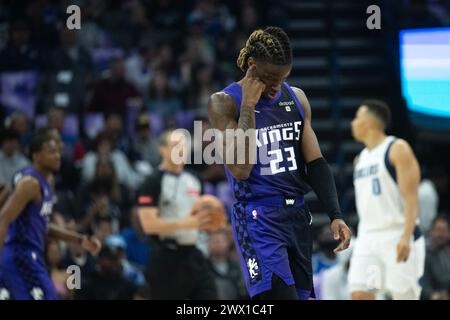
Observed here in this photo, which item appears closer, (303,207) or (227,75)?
(303,207)

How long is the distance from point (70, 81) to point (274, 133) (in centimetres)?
768

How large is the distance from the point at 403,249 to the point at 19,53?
23.6 ft

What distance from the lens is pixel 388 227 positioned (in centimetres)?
791

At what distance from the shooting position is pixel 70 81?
41.9 feet

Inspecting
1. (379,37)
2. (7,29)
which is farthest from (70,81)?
(379,37)

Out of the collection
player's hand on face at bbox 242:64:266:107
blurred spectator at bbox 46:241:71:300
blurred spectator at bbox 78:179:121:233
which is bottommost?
blurred spectator at bbox 46:241:71:300

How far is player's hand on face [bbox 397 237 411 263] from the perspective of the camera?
7566 mm

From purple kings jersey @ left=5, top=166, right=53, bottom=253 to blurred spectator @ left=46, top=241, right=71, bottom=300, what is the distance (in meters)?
2.22

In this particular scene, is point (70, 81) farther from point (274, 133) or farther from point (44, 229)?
point (274, 133)

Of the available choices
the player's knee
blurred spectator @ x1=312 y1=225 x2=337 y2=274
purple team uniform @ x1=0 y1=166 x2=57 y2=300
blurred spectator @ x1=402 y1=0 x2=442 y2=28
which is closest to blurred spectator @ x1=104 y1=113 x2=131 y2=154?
blurred spectator @ x1=312 y1=225 x2=337 y2=274

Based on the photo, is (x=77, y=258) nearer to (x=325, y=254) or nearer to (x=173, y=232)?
(x=173, y=232)

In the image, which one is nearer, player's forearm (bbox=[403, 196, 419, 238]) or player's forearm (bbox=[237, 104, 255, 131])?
player's forearm (bbox=[237, 104, 255, 131])

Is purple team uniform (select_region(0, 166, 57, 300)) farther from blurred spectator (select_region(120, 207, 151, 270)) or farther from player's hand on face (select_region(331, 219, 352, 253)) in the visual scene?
blurred spectator (select_region(120, 207, 151, 270))

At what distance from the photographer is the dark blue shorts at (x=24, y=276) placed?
7125 millimetres
